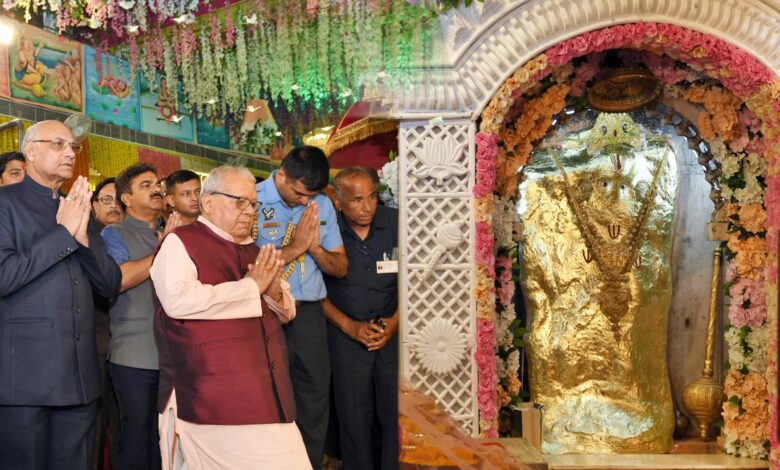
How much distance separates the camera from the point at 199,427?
330 centimetres

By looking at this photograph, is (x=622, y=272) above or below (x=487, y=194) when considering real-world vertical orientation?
below

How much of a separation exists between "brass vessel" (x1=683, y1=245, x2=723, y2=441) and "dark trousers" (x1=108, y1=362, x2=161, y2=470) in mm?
3517

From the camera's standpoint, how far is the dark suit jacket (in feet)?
11.0

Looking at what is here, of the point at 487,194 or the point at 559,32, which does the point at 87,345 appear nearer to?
the point at 487,194

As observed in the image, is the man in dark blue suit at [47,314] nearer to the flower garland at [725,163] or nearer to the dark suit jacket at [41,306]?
the dark suit jacket at [41,306]

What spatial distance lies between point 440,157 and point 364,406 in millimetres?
1492

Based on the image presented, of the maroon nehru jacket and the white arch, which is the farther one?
→ the white arch

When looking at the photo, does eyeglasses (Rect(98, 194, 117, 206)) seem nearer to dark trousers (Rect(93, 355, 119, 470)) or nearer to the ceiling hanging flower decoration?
dark trousers (Rect(93, 355, 119, 470))

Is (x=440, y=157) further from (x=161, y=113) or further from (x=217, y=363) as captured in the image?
(x=161, y=113)

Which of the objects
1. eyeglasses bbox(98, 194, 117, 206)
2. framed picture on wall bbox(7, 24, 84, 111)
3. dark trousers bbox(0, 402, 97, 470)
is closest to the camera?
dark trousers bbox(0, 402, 97, 470)

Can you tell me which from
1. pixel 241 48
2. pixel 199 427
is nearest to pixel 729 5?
pixel 241 48

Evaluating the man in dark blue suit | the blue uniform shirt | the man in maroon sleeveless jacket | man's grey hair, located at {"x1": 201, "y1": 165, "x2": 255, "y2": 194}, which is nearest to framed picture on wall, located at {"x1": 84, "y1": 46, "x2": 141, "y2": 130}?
the blue uniform shirt

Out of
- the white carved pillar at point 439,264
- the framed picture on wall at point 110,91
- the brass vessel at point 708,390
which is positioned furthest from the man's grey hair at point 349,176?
the framed picture on wall at point 110,91

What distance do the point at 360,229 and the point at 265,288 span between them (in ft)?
5.32
